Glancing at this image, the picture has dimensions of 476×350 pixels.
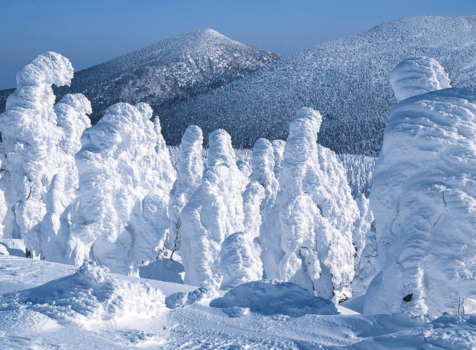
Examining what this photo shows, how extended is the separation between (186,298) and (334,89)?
539 feet

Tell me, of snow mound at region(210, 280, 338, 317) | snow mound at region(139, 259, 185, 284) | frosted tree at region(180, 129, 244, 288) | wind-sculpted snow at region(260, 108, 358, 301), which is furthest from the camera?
wind-sculpted snow at region(260, 108, 358, 301)

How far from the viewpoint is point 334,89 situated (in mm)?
163875

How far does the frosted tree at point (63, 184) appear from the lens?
1786cm

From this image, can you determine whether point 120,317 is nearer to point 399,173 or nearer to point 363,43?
point 399,173

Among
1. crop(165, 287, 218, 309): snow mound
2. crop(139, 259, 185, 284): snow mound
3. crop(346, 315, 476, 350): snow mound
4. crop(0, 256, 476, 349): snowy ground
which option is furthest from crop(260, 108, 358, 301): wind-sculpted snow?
crop(346, 315, 476, 350): snow mound

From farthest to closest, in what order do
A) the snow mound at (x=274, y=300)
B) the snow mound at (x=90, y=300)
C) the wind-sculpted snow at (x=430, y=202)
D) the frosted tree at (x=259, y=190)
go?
the frosted tree at (x=259, y=190) < the wind-sculpted snow at (x=430, y=202) < the snow mound at (x=274, y=300) < the snow mound at (x=90, y=300)

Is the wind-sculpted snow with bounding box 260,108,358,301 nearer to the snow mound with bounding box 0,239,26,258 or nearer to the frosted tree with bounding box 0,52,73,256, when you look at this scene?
the frosted tree with bounding box 0,52,73,256

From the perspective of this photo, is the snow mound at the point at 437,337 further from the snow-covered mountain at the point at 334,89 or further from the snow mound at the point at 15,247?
the snow-covered mountain at the point at 334,89

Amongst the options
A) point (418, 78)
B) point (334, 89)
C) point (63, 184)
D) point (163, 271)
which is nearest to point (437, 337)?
point (418, 78)

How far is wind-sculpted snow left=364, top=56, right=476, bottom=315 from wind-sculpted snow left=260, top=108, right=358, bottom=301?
10.7m

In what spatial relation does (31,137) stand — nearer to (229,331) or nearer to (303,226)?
(303,226)

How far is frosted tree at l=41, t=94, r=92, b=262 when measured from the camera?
1786cm

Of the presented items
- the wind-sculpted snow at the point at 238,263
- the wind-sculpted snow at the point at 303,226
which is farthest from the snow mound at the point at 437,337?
the wind-sculpted snow at the point at 303,226

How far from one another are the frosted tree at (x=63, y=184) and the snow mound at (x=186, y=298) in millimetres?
11961
